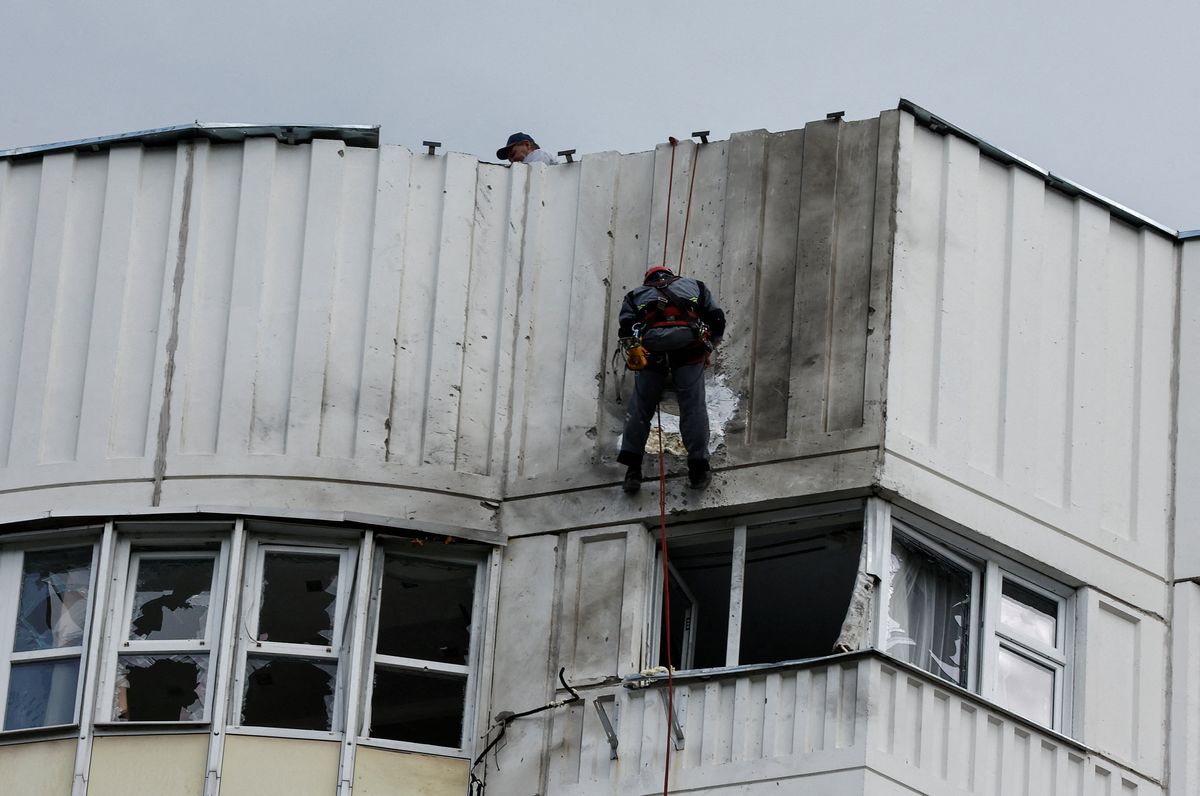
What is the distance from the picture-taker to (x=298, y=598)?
67.1 ft

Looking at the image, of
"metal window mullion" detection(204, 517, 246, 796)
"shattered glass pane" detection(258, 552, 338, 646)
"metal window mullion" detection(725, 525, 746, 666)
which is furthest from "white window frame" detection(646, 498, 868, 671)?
"metal window mullion" detection(204, 517, 246, 796)

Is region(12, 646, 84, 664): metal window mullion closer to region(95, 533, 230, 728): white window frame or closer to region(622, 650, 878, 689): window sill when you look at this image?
region(95, 533, 230, 728): white window frame

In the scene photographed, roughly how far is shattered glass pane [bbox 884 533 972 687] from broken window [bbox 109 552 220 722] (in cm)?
513

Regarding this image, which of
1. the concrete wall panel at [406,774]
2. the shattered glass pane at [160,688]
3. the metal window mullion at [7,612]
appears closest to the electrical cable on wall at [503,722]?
the concrete wall panel at [406,774]

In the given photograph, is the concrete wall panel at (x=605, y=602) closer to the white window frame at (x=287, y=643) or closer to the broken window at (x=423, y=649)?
the broken window at (x=423, y=649)

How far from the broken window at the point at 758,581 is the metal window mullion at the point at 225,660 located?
10.6 feet

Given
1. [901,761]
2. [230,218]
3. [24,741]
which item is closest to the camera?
[901,761]

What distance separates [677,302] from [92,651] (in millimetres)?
5107

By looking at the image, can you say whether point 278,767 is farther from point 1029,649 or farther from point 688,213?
point 1029,649

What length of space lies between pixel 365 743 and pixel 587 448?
9.45 ft

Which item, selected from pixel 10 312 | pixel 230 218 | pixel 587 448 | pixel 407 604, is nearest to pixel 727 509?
pixel 587 448

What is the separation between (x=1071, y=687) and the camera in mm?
20359

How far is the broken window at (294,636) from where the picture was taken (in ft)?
65.8

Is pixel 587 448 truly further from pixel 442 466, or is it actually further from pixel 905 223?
pixel 905 223
